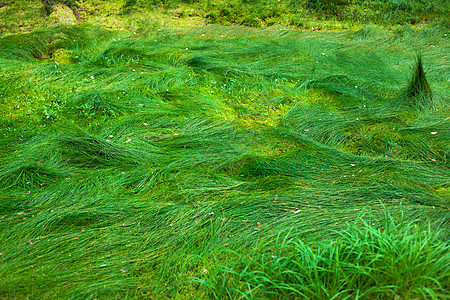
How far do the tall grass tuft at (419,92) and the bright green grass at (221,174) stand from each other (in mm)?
104

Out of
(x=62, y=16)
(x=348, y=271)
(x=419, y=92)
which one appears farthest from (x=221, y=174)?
(x=62, y=16)

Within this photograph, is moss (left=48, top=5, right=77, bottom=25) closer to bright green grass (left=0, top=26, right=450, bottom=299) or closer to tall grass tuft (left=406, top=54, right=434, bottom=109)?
bright green grass (left=0, top=26, right=450, bottom=299)

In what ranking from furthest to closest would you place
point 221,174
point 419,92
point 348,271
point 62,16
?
point 62,16
point 419,92
point 221,174
point 348,271

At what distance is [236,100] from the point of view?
3820 millimetres

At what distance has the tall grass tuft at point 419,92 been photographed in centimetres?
350

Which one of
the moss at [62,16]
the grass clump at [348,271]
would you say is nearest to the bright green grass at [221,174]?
the grass clump at [348,271]

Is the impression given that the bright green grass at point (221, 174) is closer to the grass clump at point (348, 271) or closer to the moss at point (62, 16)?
the grass clump at point (348, 271)

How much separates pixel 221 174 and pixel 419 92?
8.26ft

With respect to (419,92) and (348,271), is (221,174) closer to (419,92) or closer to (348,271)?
(348,271)

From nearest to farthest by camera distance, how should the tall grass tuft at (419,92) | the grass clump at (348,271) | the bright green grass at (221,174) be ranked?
the grass clump at (348,271) < the bright green grass at (221,174) < the tall grass tuft at (419,92)

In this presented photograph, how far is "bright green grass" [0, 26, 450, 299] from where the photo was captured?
1645 mm

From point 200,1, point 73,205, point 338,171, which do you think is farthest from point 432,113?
point 200,1

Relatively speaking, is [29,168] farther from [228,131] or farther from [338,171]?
[338,171]

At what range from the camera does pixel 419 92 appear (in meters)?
3.56
